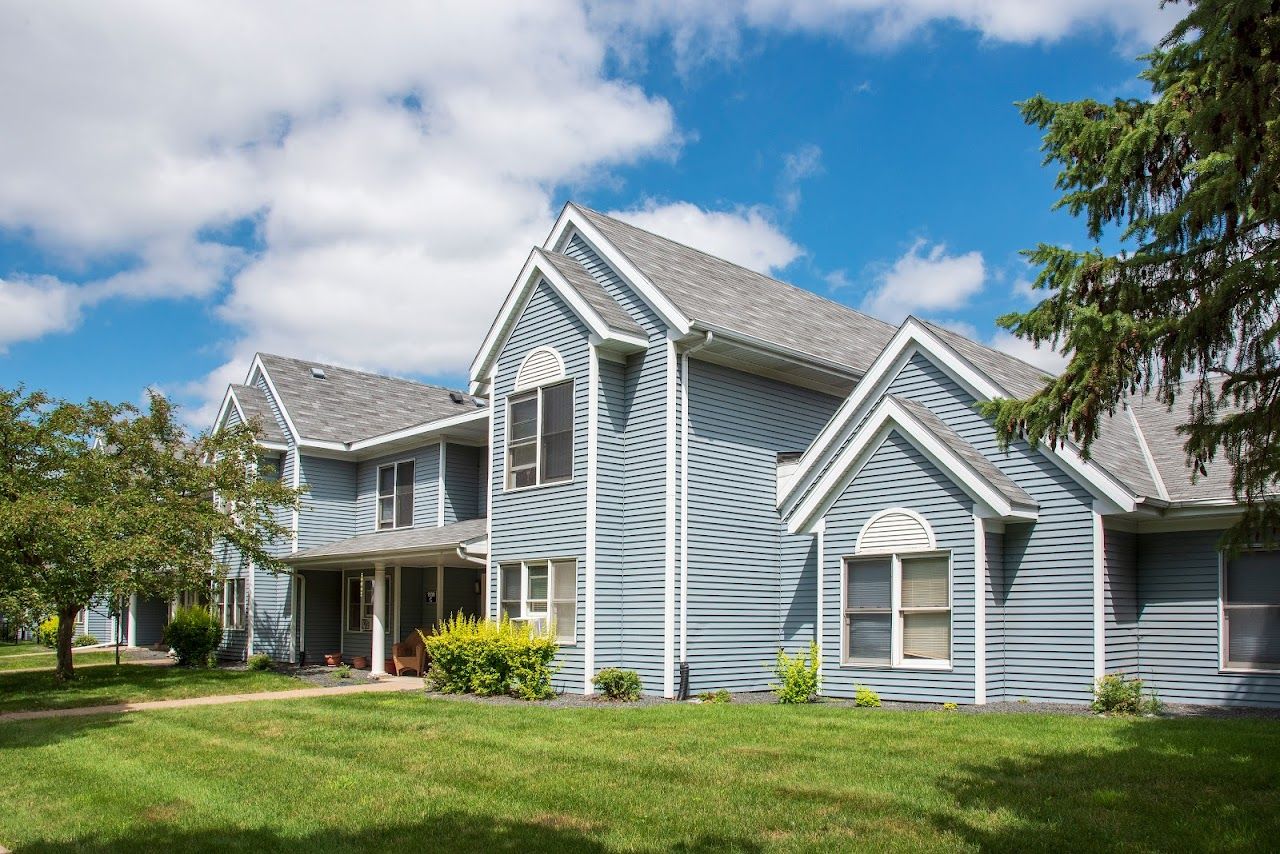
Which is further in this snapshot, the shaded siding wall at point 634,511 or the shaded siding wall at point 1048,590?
the shaded siding wall at point 634,511

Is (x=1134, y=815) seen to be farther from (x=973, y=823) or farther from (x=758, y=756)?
(x=758, y=756)

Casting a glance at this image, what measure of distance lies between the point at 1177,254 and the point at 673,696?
1192cm

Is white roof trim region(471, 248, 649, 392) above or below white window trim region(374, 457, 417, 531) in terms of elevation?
above

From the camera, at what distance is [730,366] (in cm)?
1973

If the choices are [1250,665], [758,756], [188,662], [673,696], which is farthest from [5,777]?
[188,662]

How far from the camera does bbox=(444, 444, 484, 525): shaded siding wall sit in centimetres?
2622

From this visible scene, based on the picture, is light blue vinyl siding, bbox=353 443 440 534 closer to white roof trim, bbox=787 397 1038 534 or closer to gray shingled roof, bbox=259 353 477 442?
gray shingled roof, bbox=259 353 477 442

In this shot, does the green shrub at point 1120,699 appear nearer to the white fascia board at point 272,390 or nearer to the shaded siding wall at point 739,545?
the shaded siding wall at point 739,545

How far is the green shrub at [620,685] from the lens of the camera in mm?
17781

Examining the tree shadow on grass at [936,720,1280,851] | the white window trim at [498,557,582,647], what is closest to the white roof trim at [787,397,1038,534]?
the white window trim at [498,557,582,647]

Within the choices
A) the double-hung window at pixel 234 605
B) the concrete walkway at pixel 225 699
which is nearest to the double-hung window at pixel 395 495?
the double-hung window at pixel 234 605

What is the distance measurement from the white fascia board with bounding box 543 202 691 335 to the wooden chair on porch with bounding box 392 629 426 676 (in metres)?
9.52

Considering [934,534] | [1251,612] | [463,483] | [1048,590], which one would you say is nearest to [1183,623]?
[1251,612]

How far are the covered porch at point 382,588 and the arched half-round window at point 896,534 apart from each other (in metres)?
7.98
